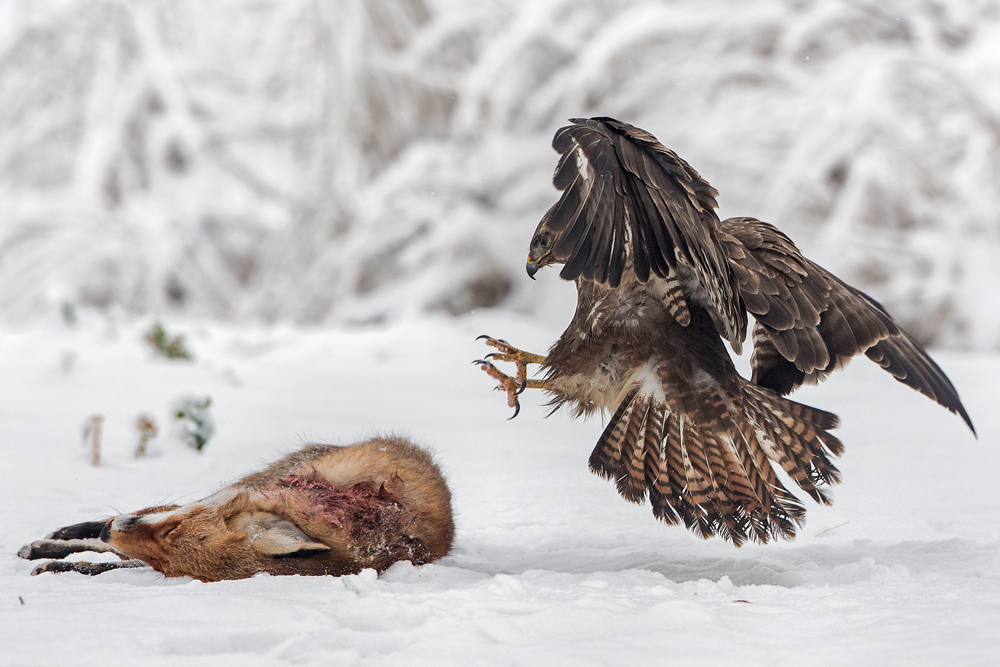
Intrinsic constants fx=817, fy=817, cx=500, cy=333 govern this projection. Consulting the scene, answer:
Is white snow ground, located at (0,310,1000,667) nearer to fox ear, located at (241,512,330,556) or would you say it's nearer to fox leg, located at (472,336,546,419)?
fox ear, located at (241,512,330,556)

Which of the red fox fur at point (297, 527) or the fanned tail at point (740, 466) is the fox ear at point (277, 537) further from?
the fanned tail at point (740, 466)

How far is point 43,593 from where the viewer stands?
1.45 m

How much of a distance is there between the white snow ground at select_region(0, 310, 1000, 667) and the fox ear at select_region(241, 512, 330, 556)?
2.7 inches

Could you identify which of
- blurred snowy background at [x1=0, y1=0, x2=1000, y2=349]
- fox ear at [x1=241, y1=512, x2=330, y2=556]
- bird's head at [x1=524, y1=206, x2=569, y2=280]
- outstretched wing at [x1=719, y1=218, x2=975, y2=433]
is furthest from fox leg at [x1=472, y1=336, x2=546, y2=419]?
blurred snowy background at [x1=0, y1=0, x2=1000, y2=349]

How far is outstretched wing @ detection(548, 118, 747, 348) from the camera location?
177 cm

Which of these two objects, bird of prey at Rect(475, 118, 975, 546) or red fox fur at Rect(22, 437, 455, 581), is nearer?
red fox fur at Rect(22, 437, 455, 581)

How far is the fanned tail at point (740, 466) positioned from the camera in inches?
80.0

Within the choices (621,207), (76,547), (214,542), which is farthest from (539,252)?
(76,547)

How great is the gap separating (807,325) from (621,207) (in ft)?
2.16

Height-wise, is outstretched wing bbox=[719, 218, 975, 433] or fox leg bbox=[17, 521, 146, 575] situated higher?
outstretched wing bbox=[719, 218, 975, 433]

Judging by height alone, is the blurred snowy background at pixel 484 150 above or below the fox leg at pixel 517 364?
above

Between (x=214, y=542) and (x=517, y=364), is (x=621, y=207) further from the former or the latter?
(x=214, y=542)

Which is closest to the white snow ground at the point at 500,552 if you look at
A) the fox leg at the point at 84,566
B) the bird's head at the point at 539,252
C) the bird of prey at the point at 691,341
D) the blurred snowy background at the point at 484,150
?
the fox leg at the point at 84,566

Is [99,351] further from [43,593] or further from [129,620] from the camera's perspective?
[129,620]
